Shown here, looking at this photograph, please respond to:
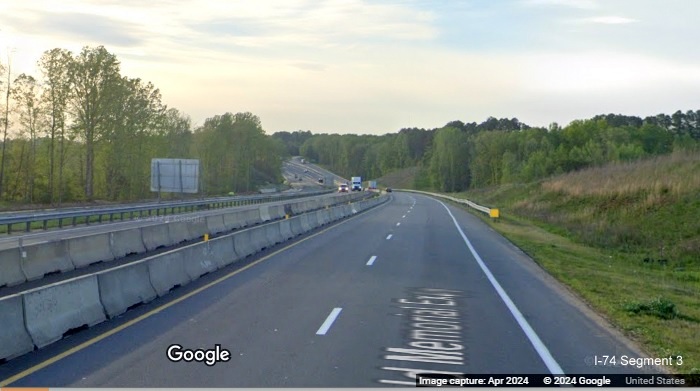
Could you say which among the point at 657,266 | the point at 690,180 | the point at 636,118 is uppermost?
the point at 636,118

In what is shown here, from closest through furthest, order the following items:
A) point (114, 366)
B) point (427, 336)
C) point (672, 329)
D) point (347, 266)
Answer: point (114, 366), point (427, 336), point (672, 329), point (347, 266)

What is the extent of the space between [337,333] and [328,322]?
95 centimetres

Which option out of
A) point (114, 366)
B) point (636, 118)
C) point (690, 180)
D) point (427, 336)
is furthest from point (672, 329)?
point (636, 118)

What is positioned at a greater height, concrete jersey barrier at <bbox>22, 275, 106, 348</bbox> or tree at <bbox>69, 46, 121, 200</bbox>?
tree at <bbox>69, 46, 121, 200</bbox>

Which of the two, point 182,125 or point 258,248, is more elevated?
point 182,125

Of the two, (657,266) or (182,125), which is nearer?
(657,266)

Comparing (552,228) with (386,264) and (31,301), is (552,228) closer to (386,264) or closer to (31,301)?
(386,264)

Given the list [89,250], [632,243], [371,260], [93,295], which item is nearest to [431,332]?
[93,295]

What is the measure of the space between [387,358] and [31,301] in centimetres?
485

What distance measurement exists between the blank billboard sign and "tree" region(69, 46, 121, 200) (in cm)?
1397

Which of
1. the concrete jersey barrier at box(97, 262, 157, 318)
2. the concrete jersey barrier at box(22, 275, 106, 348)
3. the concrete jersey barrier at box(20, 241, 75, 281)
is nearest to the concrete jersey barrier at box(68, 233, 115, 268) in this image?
the concrete jersey barrier at box(20, 241, 75, 281)

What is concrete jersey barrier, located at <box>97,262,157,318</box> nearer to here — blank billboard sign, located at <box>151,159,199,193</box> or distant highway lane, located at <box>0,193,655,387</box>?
distant highway lane, located at <box>0,193,655,387</box>

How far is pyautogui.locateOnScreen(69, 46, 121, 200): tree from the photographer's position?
63656mm

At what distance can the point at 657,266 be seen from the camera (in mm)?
29109
